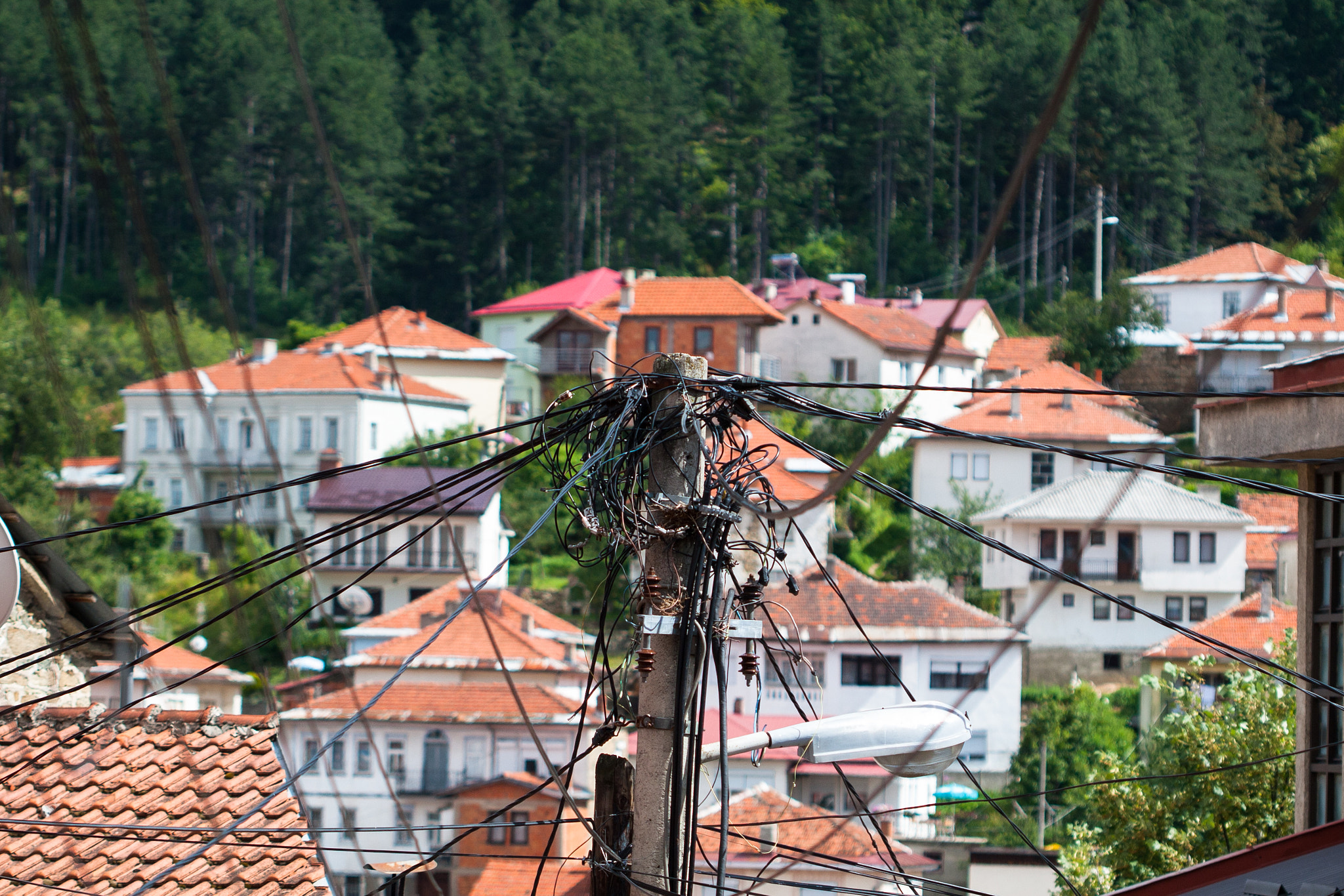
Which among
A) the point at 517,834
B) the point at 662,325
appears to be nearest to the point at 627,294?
the point at 662,325

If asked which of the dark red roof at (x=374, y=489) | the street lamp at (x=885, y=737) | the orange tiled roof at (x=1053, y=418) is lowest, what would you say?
the dark red roof at (x=374, y=489)

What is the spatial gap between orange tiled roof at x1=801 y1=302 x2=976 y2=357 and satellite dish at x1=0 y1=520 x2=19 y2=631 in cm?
4971

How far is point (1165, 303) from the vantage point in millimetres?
64250

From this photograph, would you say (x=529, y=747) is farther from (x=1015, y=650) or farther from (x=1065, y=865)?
(x=1065, y=865)

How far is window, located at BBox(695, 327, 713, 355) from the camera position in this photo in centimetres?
5716

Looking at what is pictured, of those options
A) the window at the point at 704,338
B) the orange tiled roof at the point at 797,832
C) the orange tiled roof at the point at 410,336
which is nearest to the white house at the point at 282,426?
the orange tiled roof at the point at 410,336

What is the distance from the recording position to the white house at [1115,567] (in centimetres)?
4334

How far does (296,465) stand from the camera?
2117 inches

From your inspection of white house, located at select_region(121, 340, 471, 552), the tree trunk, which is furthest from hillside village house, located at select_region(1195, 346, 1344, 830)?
the tree trunk

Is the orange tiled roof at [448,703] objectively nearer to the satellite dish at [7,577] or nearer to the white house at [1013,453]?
the white house at [1013,453]

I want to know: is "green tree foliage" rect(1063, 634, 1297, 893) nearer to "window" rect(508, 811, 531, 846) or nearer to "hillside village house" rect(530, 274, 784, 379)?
"window" rect(508, 811, 531, 846)

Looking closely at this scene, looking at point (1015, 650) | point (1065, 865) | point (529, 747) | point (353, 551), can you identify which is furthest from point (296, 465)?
point (1065, 865)

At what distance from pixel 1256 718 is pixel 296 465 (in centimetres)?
4331

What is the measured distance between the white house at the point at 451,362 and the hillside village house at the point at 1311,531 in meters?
50.9
